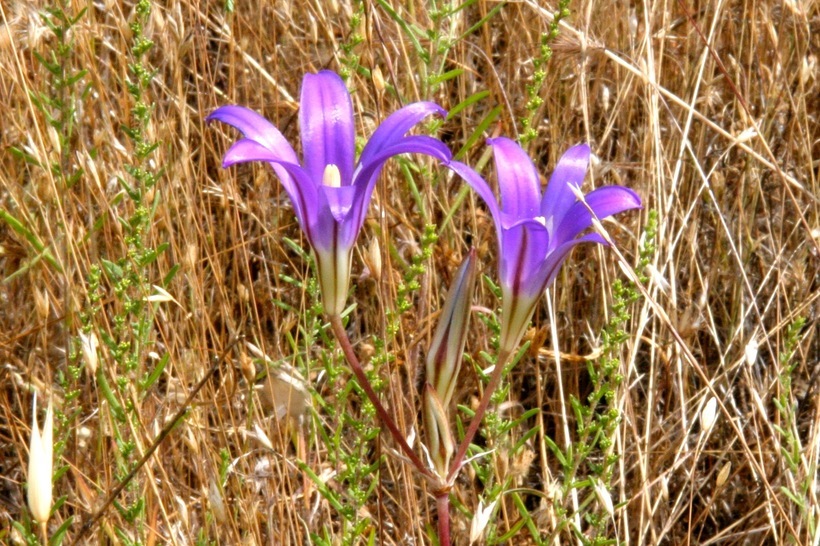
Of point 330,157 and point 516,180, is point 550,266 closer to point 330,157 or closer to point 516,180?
point 516,180

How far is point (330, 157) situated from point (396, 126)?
0.51 ft

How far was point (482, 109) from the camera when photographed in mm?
3125

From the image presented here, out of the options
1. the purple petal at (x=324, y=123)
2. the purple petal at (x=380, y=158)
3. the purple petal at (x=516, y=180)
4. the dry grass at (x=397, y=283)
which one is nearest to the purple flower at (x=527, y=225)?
the purple petal at (x=516, y=180)

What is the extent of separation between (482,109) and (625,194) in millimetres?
1949

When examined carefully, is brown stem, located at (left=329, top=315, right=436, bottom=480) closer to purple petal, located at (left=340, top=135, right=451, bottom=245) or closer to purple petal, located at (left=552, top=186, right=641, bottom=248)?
purple petal, located at (left=340, top=135, right=451, bottom=245)

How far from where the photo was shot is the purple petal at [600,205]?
1.22 meters

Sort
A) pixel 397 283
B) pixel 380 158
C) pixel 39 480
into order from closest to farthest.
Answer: pixel 39 480 < pixel 380 158 < pixel 397 283

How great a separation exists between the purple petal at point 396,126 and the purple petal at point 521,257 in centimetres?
19

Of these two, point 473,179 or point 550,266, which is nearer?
point 473,179

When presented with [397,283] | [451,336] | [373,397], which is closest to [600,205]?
[451,336]

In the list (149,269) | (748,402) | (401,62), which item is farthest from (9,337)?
(748,402)

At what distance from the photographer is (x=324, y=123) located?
4.43 ft

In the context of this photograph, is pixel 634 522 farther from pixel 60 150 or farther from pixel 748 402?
pixel 60 150

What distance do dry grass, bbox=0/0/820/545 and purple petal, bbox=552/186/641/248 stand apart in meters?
0.57
